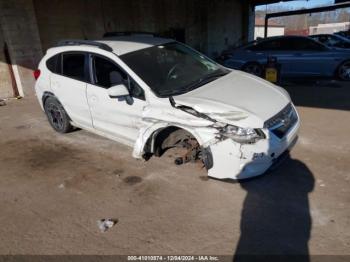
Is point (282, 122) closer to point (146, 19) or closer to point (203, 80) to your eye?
point (203, 80)

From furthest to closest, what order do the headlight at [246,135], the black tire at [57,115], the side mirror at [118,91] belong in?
the black tire at [57,115] < the side mirror at [118,91] < the headlight at [246,135]

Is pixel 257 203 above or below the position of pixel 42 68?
below

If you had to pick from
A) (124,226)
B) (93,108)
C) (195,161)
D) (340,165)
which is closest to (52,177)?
(93,108)

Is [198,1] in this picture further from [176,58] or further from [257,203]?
[257,203]

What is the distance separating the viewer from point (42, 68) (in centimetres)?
587

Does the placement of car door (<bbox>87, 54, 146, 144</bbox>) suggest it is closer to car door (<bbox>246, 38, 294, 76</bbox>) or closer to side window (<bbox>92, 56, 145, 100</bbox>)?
side window (<bbox>92, 56, 145, 100</bbox>)

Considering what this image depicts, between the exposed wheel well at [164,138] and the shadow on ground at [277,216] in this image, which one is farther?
the exposed wheel well at [164,138]

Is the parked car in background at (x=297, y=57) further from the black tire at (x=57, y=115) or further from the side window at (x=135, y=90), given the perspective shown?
the side window at (x=135, y=90)

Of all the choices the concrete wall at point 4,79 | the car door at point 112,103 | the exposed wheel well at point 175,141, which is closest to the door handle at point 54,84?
the car door at point 112,103

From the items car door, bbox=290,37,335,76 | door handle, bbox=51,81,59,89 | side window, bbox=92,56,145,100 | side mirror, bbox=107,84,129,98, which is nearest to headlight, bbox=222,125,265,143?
side mirror, bbox=107,84,129,98

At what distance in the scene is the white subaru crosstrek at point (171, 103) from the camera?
3.59 metres

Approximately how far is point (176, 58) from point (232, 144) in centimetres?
194

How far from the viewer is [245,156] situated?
11.6 feet

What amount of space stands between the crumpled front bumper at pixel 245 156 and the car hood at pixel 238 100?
24 centimetres
